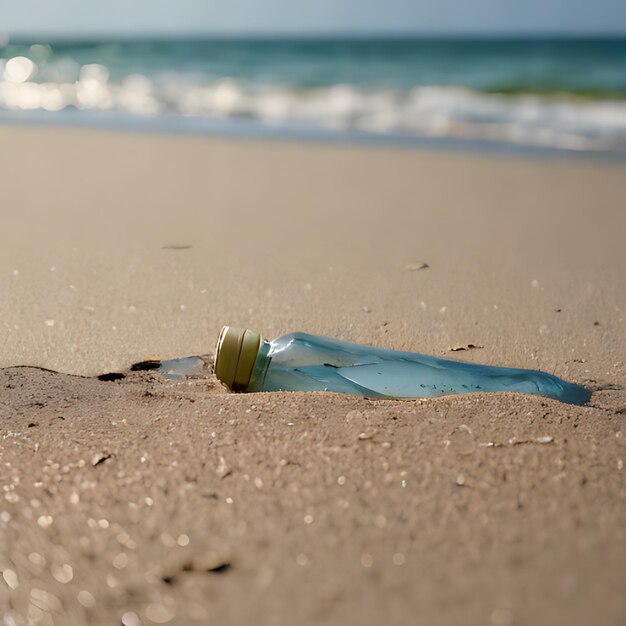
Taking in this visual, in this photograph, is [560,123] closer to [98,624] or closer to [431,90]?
[431,90]

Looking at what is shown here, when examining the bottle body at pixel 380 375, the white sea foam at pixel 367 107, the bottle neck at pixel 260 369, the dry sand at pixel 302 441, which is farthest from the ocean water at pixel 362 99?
the bottle neck at pixel 260 369

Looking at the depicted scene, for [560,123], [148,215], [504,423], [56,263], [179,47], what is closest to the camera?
[504,423]

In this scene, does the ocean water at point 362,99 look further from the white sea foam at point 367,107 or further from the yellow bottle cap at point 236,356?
the yellow bottle cap at point 236,356

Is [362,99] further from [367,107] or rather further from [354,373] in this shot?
[354,373]

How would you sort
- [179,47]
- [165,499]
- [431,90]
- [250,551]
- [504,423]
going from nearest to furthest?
[250,551], [165,499], [504,423], [431,90], [179,47]

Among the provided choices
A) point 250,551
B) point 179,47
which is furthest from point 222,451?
point 179,47

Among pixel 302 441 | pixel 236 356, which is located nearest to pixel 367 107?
pixel 236 356

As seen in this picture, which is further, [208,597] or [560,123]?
[560,123]
